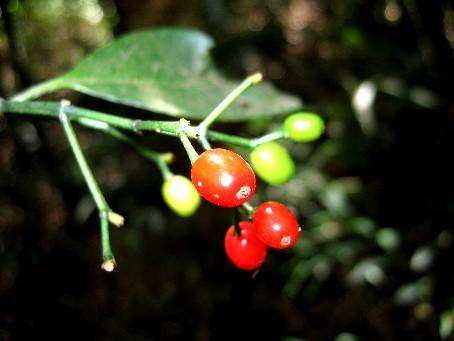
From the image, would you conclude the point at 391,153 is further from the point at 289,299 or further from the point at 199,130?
the point at 199,130

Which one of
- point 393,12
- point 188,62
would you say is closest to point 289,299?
point 188,62

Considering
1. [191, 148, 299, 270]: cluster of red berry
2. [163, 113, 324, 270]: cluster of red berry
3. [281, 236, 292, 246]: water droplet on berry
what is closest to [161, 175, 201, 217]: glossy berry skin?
[163, 113, 324, 270]: cluster of red berry

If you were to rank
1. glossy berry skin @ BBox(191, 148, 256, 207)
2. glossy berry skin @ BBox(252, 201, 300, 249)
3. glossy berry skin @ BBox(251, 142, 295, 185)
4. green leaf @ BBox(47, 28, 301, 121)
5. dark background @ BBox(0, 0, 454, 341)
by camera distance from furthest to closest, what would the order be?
dark background @ BBox(0, 0, 454, 341) < green leaf @ BBox(47, 28, 301, 121) < glossy berry skin @ BBox(251, 142, 295, 185) < glossy berry skin @ BBox(252, 201, 300, 249) < glossy berry skin @ BBox(191, 148, 256, 207)

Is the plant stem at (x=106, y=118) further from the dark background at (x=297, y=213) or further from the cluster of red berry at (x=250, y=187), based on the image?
the dark background at (x=297, y=213)

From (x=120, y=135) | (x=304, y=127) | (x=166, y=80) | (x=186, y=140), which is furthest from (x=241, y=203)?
(x=166, y=80)

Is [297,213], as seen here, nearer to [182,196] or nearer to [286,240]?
[182,196]

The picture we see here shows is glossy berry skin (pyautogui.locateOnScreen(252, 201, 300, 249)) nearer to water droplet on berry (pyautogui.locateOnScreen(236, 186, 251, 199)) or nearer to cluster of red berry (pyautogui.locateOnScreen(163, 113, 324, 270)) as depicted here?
cluster of red berry (pyautogui.locateOnScreen(163, 113, 324, 270))
